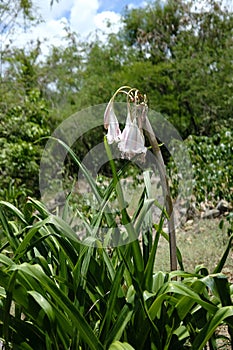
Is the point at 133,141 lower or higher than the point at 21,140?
lower

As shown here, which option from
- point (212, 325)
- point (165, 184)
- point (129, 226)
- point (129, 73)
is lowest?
point (212, 325)

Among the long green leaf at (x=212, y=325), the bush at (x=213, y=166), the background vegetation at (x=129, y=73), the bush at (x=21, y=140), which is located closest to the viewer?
the long green leaf at (x=212, y=325)

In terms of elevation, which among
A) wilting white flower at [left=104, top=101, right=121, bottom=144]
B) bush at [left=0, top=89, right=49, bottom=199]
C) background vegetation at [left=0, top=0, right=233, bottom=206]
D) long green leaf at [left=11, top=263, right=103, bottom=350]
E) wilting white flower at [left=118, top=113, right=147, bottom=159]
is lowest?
long green leaf at [left=11, top=263, right=103, bottom=350]

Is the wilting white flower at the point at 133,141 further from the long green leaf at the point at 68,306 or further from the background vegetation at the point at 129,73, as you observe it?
the background vegetation at the point at 129,73

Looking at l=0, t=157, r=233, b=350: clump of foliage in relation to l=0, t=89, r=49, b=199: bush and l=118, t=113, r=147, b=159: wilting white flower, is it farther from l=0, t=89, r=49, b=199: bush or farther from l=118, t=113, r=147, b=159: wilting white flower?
l=0, t=89, r=49, b=199: bush

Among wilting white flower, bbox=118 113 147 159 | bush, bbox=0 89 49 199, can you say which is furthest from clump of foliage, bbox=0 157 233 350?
bush, bbox=0 89 49 199

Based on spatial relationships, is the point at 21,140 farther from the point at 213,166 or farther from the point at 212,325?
the point at 212,325

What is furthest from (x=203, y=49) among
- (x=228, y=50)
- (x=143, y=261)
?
(x=143, y=261)

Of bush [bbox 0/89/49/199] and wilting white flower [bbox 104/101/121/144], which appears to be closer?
wilting white flower [bbox 104/101/121/144]

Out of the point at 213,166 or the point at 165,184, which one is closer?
the point at 165,184

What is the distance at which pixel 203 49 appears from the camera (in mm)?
10578

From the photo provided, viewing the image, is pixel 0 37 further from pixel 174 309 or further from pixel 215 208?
pixel 174 309

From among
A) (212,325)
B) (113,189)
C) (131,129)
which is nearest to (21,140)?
(113,189)

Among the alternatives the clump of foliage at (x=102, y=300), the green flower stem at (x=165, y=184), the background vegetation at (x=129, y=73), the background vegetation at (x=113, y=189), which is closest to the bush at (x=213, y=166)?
the background vegetation at (x=113, y=189)
